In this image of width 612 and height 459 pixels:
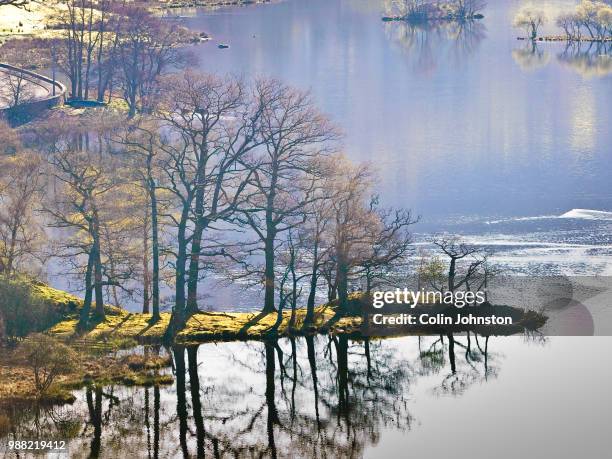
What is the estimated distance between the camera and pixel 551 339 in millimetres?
44938

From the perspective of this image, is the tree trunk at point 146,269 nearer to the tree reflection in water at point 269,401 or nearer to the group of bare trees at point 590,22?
the tree reflection in water at point 269,401

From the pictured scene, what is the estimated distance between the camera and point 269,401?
4084cm

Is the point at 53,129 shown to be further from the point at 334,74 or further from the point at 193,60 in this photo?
the point at 334,74

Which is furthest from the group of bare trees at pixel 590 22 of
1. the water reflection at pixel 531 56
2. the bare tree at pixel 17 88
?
the bare tree at pixel 17 88

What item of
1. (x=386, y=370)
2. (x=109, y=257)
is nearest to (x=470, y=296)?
(x=386, y=370)

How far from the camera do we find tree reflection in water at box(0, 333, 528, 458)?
3728 centimetres

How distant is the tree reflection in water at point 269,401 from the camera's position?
37281mm

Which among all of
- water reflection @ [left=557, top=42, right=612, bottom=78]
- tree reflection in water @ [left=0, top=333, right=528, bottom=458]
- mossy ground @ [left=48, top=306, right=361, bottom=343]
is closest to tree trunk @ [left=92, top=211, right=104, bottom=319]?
mossy ground @ [left=48, top=306, right=361, bottom=343]

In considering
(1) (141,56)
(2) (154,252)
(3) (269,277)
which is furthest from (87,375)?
(1) (141,56)

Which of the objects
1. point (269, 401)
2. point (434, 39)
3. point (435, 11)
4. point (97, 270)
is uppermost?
point (435, 11)

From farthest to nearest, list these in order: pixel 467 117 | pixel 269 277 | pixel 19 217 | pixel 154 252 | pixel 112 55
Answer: pixel 112 55, pixel 467 117, pixel 19 217, pixel 269 277, pixel 154 252

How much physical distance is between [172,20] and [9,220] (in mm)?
102699

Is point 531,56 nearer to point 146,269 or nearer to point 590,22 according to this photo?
point 590,22

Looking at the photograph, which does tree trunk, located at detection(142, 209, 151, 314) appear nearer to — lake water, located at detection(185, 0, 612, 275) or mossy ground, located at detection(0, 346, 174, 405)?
mossy ground, located at detection(0, 346, 174, 405)
